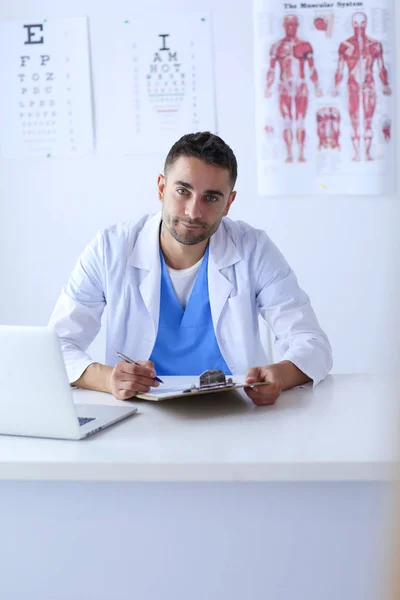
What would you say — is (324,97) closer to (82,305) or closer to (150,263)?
(150,263)

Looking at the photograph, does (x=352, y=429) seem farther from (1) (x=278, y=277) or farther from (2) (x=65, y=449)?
(1) (x=278, y=277)

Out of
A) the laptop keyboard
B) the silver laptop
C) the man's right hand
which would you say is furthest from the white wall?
the silver laptop

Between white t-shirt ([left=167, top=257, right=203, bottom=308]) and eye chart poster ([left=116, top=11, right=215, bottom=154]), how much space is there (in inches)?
44.4

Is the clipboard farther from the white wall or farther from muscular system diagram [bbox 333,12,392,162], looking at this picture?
muscular system diagram [bbox 333,12,392,162]

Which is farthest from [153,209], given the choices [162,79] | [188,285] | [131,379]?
[131,379]

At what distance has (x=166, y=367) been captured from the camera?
193 centimetres

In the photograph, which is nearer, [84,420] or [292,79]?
[84,420]

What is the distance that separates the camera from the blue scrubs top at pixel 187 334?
6.22 ft

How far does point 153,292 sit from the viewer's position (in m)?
1.87

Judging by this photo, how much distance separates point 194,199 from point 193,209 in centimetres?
3

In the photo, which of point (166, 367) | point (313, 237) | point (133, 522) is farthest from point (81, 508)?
point (313, 237)

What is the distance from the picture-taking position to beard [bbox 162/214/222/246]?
5.99ft

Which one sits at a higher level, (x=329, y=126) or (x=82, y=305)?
(x=329, y=126)

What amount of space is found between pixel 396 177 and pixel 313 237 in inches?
15.6
